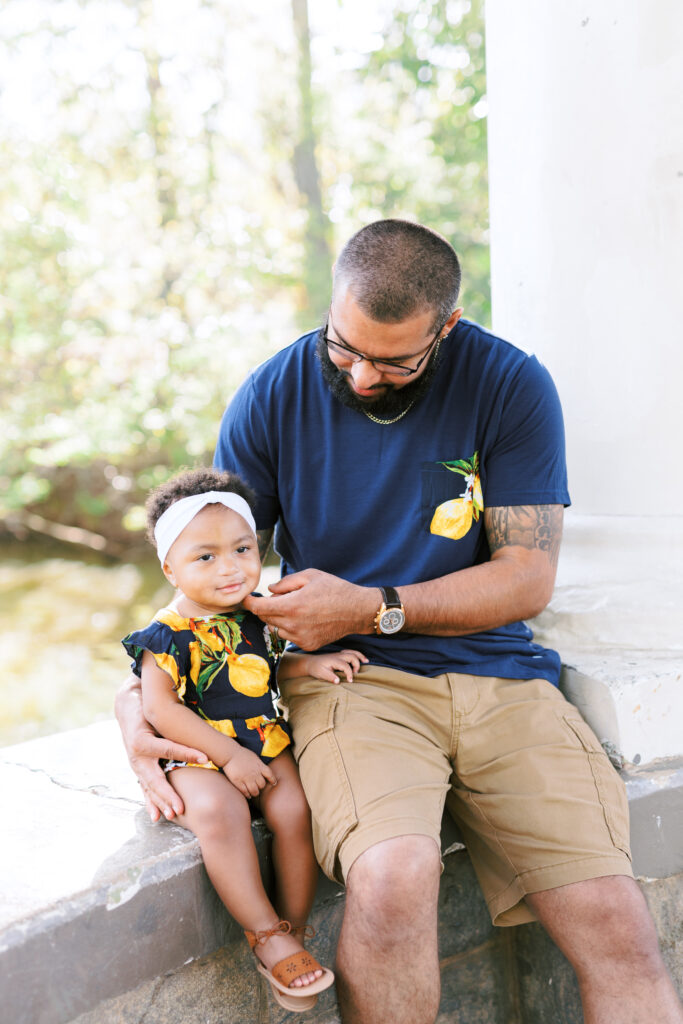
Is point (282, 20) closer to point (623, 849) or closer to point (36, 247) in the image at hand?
point (36, 247)

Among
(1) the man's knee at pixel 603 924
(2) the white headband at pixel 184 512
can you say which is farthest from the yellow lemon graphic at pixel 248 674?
(1) the man's knee at pixel 603 924

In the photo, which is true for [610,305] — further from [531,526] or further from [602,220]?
[531,526]

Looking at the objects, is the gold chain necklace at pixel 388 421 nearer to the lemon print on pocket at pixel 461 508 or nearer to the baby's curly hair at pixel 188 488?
the lemon print on pocket at pixel 461 508

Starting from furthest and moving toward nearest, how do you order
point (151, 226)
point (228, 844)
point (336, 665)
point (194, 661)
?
point (151, 226) → point (336, 665) → point (194, 661) → point (228, 844)

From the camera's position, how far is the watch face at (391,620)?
191cm

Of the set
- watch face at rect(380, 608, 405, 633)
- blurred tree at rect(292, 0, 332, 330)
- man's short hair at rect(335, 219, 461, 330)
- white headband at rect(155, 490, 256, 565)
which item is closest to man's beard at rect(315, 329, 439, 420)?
man's short hair at rect(335, 219, 461, 330)

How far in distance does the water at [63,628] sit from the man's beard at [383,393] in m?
4.81

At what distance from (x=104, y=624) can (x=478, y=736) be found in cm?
658

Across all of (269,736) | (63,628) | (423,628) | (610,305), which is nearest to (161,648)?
(269,736)

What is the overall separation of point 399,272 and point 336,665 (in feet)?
2.90

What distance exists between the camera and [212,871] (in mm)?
1652

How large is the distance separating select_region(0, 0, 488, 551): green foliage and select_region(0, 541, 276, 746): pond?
1.51 ft

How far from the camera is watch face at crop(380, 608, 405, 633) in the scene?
6.27 feet

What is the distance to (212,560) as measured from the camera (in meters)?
1.89
